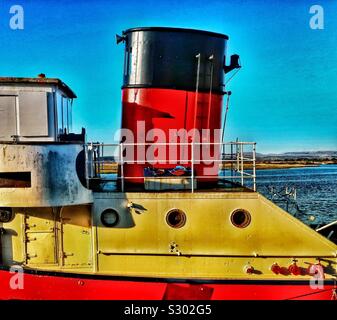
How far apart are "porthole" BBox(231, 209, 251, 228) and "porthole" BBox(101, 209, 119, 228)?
99.1 inches

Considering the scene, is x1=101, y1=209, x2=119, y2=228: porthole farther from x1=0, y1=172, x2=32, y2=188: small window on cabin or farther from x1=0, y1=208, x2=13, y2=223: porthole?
x1=0, y1=208, x2=13, y2=223: porthole

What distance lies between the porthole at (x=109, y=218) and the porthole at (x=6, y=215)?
2002mm

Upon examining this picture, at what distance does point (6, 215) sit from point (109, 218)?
223 centimetres

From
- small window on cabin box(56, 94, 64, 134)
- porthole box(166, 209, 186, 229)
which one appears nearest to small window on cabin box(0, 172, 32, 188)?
small window on cabin box(56, 94, 64, 134)

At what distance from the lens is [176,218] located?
7.90 metres

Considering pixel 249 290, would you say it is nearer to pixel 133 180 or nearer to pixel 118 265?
pixel 118 265

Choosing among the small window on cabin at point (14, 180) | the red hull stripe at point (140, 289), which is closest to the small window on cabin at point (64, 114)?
the small window on cabin at point (14, 180)

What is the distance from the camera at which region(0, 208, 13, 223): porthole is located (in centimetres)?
793

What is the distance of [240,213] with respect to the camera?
25.8ft

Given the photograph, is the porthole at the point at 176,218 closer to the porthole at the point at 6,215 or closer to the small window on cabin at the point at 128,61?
the porthole at the point at 6,215

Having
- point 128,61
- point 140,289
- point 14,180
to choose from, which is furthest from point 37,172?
point 128,61

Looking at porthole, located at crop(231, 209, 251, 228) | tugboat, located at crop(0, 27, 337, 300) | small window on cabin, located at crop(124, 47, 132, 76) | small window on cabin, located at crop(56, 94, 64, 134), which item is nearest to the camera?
tugboat, located at crop(0, 27, 337, 300)

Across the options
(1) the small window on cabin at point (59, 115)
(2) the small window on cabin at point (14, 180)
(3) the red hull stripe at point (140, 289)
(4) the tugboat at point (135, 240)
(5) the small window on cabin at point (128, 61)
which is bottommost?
(3) the red hull stripe at point (140, 289)

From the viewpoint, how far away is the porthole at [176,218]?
7.84 meters
